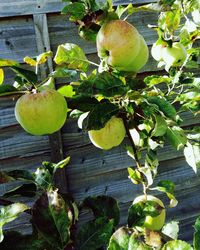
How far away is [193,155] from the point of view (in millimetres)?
799

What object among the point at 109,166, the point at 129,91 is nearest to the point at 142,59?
the point at 129,91

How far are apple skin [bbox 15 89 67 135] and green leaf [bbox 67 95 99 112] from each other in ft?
0.06

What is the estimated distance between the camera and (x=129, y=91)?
651 mm

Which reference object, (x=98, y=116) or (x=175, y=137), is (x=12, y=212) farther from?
(x=175, y=137)

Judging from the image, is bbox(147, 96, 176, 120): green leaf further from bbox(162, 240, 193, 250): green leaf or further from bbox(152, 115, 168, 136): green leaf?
bbox(162, 240, 193, 250): green leaf

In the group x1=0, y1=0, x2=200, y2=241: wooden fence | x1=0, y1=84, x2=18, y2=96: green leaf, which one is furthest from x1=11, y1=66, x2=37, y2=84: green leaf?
x1=0, y1=0, x2=200, y2=241: wooden fence

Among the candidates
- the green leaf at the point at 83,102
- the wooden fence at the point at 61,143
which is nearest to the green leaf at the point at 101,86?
the green leaf at the point at 83,102

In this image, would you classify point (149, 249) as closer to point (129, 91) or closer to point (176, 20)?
point (129, 91)

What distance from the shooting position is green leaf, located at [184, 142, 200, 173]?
0.78 metres

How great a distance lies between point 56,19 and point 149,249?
1.29 meters

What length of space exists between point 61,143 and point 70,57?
964 mm

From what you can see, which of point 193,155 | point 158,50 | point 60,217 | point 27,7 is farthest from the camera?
point 27,7

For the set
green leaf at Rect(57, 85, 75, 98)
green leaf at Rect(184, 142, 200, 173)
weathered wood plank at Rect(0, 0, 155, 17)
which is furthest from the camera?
weathered wood plank at Rect(0, 0, 155, 17)

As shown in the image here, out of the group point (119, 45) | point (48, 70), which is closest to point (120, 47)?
point (119, 45)
